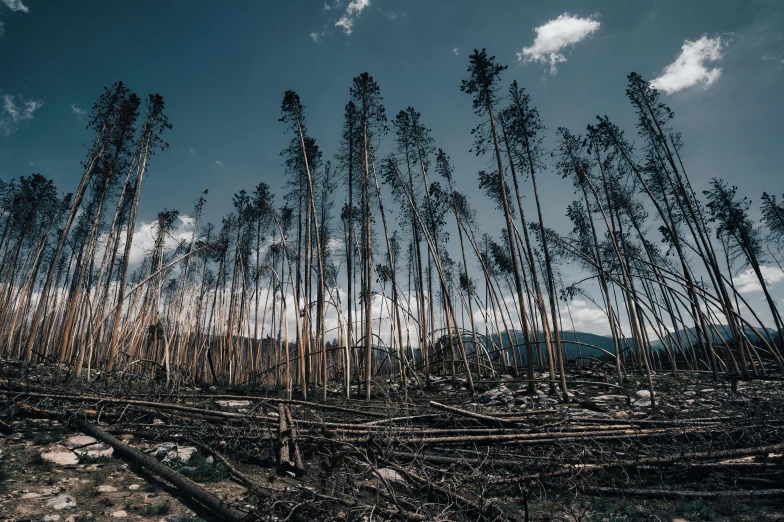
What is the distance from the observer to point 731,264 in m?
17.7

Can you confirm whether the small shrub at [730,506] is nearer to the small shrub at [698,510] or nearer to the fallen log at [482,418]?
the small shrub at [698,510]

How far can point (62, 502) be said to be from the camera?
286 centimetres

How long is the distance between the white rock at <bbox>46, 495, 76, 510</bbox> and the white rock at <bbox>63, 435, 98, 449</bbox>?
1.37m

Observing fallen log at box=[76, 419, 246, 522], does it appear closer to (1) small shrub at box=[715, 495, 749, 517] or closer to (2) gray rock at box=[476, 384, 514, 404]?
(1) small shrub at box=[715, 495, 749, 517]

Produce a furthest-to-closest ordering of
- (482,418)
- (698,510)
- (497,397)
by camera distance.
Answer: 1. (497,397)
2. (482,418)
3. (698,510)

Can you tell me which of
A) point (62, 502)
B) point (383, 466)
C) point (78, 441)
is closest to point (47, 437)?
point (78, 441)

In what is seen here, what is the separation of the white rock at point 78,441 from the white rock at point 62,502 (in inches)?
53.9

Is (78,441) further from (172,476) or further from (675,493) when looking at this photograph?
(675,493)

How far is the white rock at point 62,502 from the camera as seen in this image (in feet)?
9.14

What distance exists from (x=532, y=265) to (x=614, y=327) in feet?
17.1

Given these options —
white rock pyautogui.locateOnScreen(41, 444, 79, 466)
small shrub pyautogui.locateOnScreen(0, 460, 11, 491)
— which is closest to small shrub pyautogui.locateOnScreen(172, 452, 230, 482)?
white rock pyautogui.locateOnScreen(41, 444, 79, 466)

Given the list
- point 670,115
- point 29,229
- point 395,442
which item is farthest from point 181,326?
point 670,115

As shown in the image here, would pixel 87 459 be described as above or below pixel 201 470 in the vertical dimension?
above

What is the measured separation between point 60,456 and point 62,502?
124 centimetres
